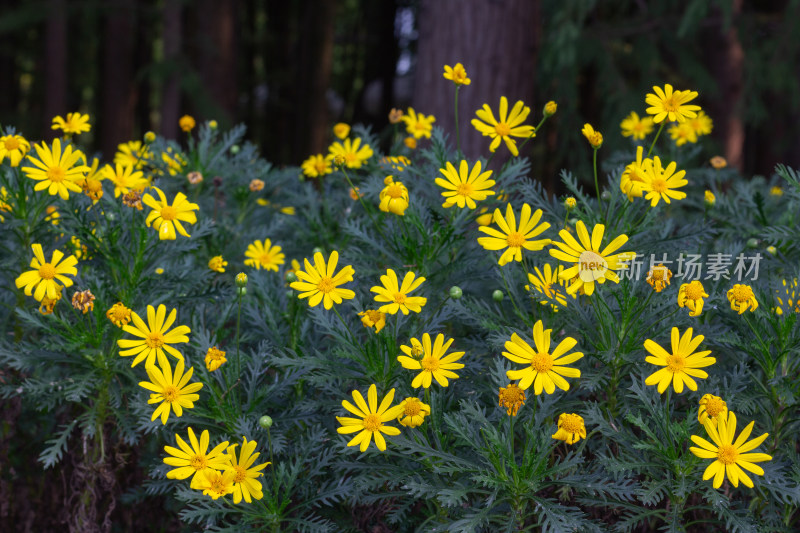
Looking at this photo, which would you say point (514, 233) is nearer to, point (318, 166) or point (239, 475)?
point (239, 475)

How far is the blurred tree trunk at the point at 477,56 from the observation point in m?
3.92

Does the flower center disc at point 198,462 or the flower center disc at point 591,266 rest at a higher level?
the flower center disc at point 591,266

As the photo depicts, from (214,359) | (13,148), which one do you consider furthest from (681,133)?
(13,148)

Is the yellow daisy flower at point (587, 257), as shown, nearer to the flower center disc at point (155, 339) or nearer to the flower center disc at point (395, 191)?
the flower center disc at point (395, 191)

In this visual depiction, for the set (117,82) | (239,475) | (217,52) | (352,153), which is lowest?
(239,475)

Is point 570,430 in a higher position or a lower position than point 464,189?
lower

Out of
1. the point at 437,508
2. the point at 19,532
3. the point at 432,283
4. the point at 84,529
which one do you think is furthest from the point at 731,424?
the point at 19,532

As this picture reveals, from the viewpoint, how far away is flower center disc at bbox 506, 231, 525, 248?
5.12 feet

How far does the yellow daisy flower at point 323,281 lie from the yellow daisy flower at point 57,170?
707 mm

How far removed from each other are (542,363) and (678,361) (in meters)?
0.26

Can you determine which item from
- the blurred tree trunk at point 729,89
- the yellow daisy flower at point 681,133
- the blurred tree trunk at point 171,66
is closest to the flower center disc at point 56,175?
the yellow daisy flower at point 681,133

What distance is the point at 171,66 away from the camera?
748 cm

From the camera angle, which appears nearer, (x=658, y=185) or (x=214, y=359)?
(x=214, y=359)

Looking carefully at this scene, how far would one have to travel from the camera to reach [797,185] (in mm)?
1735
